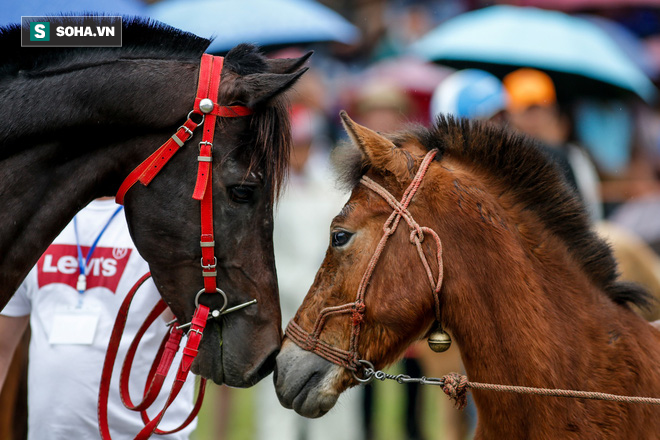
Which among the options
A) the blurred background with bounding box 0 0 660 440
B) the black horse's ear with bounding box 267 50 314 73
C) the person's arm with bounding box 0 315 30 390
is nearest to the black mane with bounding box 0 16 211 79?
the black horse's ear with bounding box 267 50 314 73

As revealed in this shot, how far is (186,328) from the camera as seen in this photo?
2.91m

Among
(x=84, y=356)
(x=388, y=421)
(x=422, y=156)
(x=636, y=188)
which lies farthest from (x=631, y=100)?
(x=84, y=356)

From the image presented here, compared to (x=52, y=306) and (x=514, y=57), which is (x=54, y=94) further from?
(x=514, y=57)

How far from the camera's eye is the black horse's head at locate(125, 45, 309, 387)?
9.14 feet

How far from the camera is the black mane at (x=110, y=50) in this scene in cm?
279

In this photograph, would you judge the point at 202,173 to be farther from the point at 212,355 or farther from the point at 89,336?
the point at 89,336

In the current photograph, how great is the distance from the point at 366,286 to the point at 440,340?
0.37m

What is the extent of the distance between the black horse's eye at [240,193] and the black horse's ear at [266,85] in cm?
32

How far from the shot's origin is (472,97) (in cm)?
690

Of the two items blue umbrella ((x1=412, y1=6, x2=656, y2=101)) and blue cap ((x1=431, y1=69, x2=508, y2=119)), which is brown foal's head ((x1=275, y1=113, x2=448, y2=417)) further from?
blue umbrella ((x1=412, y1=6, x2=656, y2=101))

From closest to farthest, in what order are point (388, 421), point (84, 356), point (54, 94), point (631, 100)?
point (54, 94) → point (84, 356) → point (388, 421) → point (631, 100)

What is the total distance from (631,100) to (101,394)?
8.38 m

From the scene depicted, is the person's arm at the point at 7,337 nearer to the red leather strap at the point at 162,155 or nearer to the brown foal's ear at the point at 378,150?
the red leather strap at the point at 162,155

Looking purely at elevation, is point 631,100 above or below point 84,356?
above
